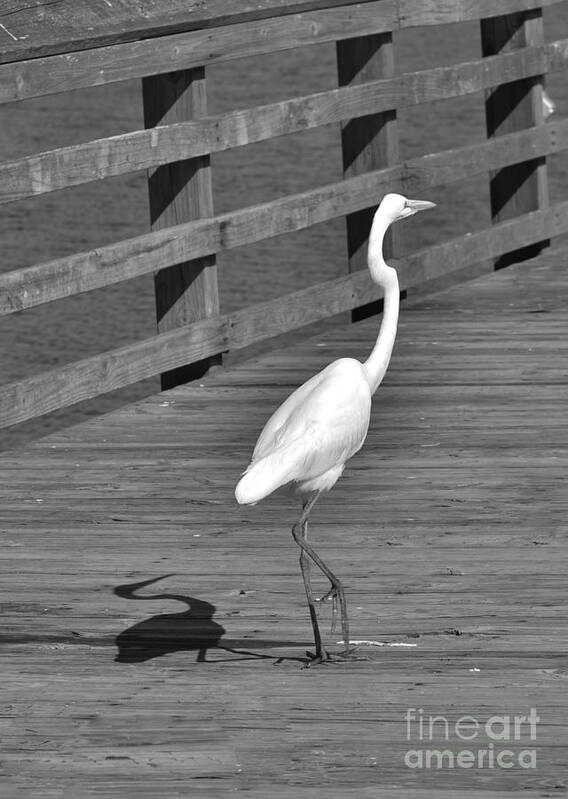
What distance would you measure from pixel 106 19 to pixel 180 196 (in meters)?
0.77

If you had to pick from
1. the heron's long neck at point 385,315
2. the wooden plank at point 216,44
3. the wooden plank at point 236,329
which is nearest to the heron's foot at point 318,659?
the heron's long neck at point 385,315

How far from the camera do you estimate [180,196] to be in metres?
6.16

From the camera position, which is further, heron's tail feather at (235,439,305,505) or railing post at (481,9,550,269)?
railing post at (481,9,550,269)

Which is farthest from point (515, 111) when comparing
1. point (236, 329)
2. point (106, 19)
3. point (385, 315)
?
point (385, 315)

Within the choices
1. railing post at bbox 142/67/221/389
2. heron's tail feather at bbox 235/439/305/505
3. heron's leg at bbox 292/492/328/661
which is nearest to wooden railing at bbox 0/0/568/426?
railing post at bbox 142/67/221/389

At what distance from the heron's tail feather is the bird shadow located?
0.40 meters

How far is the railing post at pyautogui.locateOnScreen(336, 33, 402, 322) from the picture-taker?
23.5 ft

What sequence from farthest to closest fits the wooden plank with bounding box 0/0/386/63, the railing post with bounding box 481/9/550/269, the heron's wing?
the railing post with bounding box 481/9/550/269, the wooden plank with bounding box 0/0/386/63, the heron's wing

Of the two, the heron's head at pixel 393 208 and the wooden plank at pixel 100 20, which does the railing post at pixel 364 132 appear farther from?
the heron's head at pixel 393 208

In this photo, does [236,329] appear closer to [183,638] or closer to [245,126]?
[245,126]

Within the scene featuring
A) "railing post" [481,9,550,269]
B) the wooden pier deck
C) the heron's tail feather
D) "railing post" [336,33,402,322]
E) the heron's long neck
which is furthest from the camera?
"railing post" [481,9,550,269]

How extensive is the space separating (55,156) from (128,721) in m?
2.49

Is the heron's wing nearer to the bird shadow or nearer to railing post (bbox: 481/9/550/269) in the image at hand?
the bird shadow

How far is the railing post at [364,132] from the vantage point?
23.5 feet
